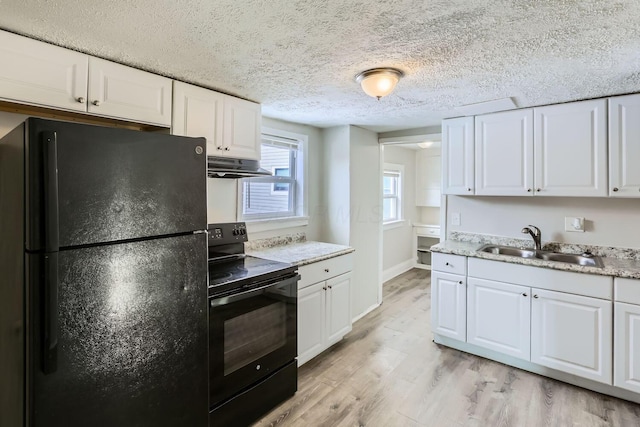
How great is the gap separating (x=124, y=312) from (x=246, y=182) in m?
1.77

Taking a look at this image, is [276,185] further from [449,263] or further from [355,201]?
[449,263]

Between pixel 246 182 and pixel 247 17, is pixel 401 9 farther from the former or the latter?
pixel 246 182

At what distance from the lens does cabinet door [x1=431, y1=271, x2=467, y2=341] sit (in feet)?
9.36

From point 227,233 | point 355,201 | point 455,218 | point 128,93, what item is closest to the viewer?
point 128,93

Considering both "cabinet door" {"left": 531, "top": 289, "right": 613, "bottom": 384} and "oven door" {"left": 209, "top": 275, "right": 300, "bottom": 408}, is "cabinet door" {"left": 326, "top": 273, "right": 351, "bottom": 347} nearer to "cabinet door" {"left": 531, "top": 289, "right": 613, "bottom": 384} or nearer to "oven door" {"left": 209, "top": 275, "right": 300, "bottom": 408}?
"oven door" {"left": 209, "top": 275, "right": 300, "bottom": 408}

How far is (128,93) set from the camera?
1.86 m

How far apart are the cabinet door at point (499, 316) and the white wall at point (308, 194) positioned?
167 cm

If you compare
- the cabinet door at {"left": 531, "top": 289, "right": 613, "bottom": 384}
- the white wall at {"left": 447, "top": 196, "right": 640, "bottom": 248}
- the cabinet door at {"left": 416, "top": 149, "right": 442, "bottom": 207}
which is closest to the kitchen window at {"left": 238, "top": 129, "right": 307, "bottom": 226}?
the white wall at {"left": 447, "top": 196, "right": 640, "bottom": 248}

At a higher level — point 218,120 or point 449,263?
point 218,120

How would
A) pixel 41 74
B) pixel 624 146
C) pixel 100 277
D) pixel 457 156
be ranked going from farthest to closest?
pixel 457 156, pixel 624 146, pixel 41 74, pixel 100 277

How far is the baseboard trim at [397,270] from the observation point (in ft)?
16.9

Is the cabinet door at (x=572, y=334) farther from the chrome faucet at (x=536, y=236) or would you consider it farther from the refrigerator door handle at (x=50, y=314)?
the refrigerator door handle at (x=50, y=314)

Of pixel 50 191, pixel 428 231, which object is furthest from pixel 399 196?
pixel 50 191

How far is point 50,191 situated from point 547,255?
3409 mm
